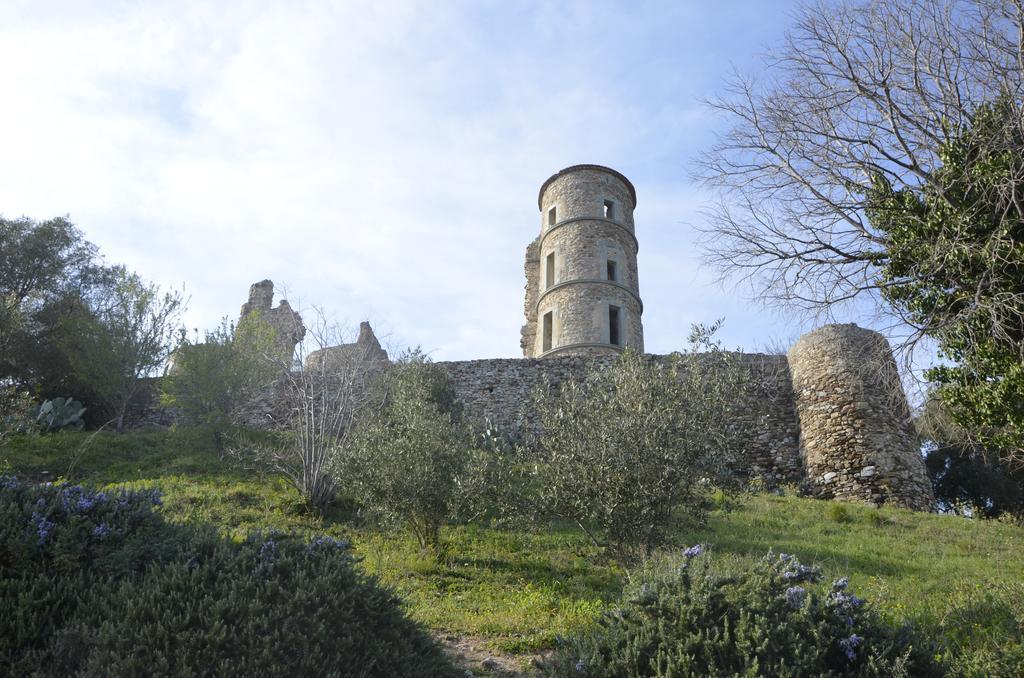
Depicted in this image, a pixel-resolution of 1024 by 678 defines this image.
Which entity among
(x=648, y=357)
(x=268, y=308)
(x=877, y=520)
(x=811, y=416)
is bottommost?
(x=877, y=520)

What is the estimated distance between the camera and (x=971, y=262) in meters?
→ 8.62

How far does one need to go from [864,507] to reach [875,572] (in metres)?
5.40

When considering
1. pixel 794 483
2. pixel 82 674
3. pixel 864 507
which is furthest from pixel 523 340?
pixel 82 674

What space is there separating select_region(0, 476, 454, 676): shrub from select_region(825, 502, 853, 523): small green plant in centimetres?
1012

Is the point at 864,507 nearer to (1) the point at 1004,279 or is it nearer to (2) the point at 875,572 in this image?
(2) the point at 875,572

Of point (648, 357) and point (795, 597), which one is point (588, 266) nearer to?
point (648, 357)

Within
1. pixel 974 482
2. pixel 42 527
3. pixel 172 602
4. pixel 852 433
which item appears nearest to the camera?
pixel 172 602

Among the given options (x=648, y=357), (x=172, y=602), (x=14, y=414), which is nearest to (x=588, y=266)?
(x=648, y=357)

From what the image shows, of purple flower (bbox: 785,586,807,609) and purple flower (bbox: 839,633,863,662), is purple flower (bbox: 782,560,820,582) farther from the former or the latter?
purple flower (bbox: 839,633,863,662)

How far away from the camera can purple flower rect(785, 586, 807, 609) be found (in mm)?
5098

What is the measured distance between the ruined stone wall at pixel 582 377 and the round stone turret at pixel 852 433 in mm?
531

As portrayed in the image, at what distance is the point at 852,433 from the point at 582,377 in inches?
264

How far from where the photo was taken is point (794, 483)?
56.7ft

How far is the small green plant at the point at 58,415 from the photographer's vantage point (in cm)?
1706
